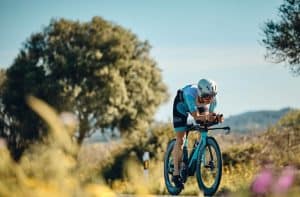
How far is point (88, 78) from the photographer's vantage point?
53.3 metres

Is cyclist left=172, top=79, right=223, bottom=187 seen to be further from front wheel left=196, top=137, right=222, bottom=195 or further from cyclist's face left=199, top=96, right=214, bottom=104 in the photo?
front wheel left=196, top=137, right=222, bottom=195

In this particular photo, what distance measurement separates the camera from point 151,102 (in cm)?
5706

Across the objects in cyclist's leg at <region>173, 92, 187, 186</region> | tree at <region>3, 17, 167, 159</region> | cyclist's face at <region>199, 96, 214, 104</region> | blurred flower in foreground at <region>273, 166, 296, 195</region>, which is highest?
tree at <region>3, 17, 167, 159</region>

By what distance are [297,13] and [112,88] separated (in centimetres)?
3470

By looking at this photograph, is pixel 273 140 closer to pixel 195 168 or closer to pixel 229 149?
pixel 229 149

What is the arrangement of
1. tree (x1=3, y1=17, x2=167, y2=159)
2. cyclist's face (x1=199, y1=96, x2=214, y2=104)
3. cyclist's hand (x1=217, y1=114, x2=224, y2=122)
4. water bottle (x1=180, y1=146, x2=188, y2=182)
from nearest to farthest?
cyclist's hand (x1=217, y1=114, x2=224, y2=122), cyclist's face (x1=199, y1=96, x2=214, y2=104), water bottle (x1=180, y1=146, x2=188, y2=182), tree (x1=3, y1=17, x2=167, y2=159)

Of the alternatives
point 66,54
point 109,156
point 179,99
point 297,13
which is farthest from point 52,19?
point 179,99

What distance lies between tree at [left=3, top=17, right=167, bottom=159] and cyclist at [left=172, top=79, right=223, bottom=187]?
3920cm

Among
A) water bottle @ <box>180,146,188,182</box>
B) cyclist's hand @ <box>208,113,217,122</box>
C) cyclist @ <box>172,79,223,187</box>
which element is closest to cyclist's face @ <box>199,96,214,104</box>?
cyclist @ <box>172,79,223,187</box>

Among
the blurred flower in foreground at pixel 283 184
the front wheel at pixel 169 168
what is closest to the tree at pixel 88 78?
the front wheel at pixel 169 168

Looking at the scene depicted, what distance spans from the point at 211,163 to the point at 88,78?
147 feet

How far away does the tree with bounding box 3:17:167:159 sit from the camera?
51.8 metres

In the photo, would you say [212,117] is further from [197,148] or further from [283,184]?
[283,184]

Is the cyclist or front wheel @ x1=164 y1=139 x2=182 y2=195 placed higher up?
the cyclist
